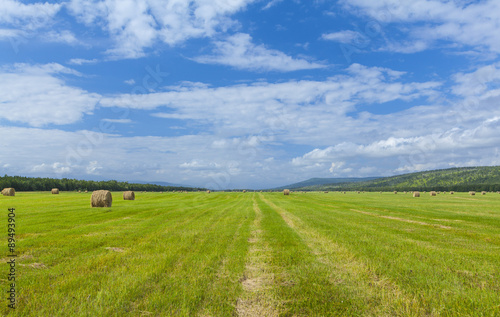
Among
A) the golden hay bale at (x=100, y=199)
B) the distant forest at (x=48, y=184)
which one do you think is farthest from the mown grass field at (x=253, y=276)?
the distant forest at (x=48, y=184)

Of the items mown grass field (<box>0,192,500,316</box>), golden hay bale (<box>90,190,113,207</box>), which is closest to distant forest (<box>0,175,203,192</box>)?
golden hay bale (<box>90,190,113,207</box>)

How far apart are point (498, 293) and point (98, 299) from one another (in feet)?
35.0

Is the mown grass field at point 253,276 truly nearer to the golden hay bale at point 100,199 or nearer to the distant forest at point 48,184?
the golden hay bale at point 100,199

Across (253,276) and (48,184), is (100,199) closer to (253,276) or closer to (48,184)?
(253,276)

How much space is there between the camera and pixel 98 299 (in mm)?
6723

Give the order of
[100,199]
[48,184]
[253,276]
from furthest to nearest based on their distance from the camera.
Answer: [48,184] < [100,199] < [253,276]

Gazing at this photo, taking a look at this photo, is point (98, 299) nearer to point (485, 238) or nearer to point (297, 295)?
point (297, 295)

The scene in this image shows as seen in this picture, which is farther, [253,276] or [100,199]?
[100,199]

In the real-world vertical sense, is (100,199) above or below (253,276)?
above

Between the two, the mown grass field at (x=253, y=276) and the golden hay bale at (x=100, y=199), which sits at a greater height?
the golden hay bale at (x=100, y=199)

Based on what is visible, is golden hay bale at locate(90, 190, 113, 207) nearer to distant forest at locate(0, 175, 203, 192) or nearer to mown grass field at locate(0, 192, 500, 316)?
mown grass field at locate(0, 192, 500, 316)

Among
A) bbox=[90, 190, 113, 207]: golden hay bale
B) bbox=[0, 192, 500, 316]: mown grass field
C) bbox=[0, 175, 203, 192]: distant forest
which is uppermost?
bbox=[0, 175, 203, 192]: distant forest

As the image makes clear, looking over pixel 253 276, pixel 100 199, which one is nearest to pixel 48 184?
pixel 100 199

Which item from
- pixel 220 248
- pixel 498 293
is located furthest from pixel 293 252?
pixel 498 293
